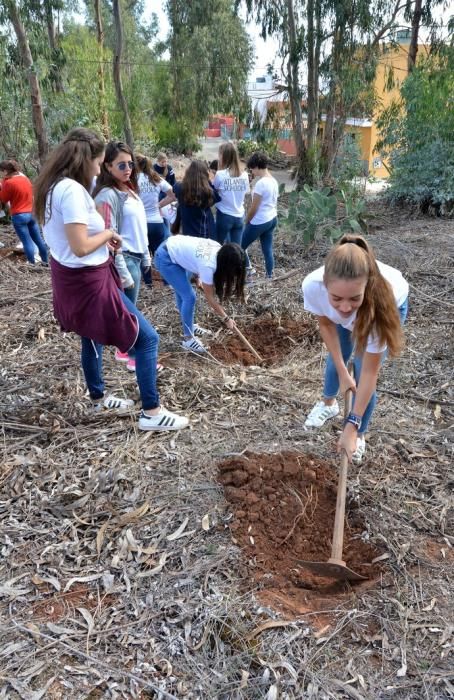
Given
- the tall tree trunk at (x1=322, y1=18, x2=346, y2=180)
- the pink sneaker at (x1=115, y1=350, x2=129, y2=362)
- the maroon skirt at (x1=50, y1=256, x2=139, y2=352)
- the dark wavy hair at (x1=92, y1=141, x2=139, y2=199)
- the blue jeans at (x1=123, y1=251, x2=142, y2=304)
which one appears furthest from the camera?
the tall tree trunk at (x1=322, y1=18, x2=346, y2=180)

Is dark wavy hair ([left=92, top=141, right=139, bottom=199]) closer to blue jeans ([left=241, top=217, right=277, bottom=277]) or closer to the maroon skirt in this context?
the maroon skirt

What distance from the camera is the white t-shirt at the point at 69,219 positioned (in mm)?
2365

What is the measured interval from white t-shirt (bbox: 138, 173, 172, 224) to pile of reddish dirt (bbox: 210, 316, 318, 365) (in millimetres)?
1607

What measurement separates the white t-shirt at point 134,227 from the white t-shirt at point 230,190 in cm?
179

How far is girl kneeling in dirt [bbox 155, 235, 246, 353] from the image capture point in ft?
11.1

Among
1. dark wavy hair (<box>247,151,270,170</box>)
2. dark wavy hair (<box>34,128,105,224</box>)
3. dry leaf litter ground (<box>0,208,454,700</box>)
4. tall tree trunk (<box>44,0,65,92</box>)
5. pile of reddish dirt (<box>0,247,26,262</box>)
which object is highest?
tall tree trunk (<box>44,0,65,92</box>)

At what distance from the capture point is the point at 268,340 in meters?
4.41

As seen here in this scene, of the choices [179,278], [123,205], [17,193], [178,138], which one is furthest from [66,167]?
[178,138]

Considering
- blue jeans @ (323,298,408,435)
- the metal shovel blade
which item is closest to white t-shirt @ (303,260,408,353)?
blue jeans @ (323,298,408,435)

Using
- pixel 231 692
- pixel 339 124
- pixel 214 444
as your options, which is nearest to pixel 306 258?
pixel 214 444

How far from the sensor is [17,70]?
444 inches

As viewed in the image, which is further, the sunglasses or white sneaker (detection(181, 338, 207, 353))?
white sneaker (detection(181, 338, 207, 353))

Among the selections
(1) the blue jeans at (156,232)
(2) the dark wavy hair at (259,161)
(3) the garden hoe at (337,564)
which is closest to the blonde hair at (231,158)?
(2) the dark wavy hair at (259,161)

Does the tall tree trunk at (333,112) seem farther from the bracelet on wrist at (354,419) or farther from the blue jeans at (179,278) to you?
the bracelet on wrist at (354,419)
